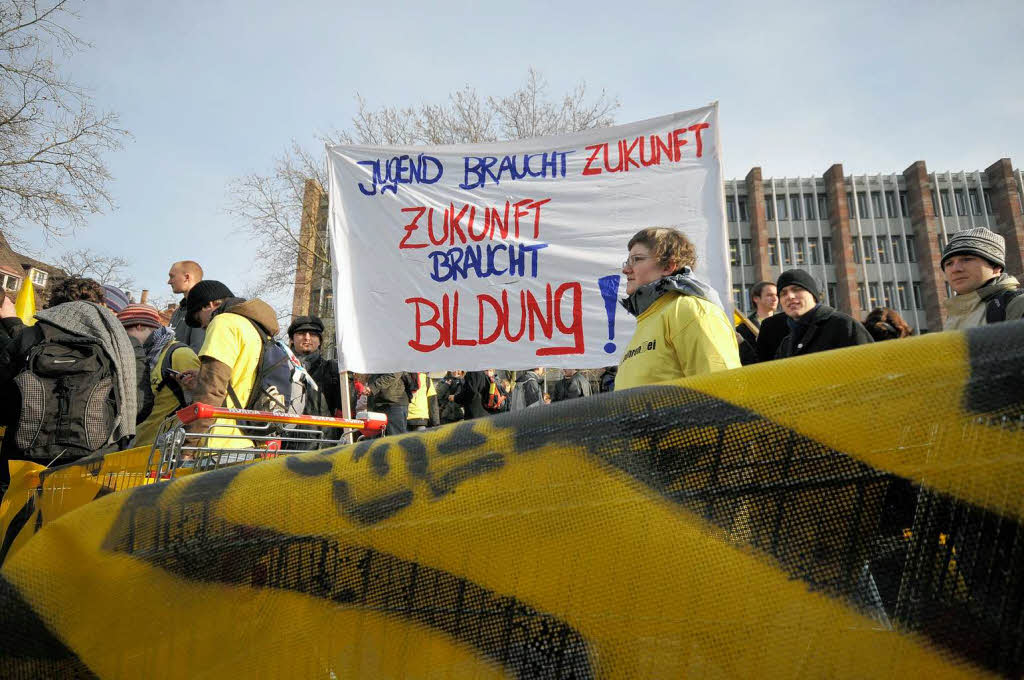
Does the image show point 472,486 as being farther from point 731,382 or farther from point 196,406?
point 196,406

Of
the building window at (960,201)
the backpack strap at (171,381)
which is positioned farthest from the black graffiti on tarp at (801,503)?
the building window at (960,201)

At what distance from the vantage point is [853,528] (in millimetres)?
996

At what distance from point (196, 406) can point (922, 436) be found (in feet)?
8.74

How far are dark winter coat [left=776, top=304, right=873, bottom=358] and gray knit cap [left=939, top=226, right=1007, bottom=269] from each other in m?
0.73

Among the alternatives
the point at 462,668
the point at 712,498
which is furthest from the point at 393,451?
the point at 712,498

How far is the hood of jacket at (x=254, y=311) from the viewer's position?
3828mm

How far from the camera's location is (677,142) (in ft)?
17.6

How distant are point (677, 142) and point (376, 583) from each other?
189 inches

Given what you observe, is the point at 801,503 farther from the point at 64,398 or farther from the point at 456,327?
the point at 456,327

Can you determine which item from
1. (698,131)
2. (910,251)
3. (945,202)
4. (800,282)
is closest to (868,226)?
(910,251)

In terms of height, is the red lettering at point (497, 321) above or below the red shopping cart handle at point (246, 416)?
above

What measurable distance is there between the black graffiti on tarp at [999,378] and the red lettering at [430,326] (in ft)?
14.7

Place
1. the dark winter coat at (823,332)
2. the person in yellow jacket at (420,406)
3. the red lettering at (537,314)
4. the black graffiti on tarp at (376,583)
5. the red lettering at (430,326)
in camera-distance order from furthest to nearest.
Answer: the person in yellow jacket at (420,406)
the red lettering at (430,326)
the red lettering at (537,314)
the dark winter coat at (823,332)
the black graffiti on tarp at (376,583)

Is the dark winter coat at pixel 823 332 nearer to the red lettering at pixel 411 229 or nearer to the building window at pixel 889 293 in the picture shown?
the red lettering at pixel 411 229
